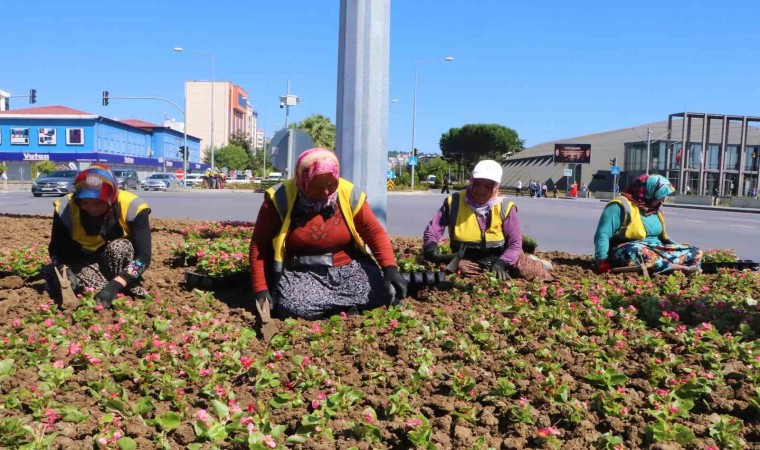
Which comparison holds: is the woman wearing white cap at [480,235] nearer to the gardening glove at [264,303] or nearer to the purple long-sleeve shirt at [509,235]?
the purple long-sleeve shirt at [509,235]

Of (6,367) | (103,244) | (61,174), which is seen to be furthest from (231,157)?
(6,367)

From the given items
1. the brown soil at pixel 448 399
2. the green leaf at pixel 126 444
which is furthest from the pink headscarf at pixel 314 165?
the green leaf at pixel 126 444

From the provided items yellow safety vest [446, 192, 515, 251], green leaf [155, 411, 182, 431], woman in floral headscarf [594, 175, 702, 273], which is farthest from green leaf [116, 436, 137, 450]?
woman in floral headscarf [594, 175, 702, 273]

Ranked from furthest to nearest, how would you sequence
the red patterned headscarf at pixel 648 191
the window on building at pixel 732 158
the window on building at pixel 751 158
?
the window on building at pixel 732 158, the window on building at pixel 751 158, the red patterned headscarf at pixel 648 191

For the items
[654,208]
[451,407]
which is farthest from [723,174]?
[451,407]

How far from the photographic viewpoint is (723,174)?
205 feet

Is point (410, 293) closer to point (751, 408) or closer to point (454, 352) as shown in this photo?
point (454, 352)

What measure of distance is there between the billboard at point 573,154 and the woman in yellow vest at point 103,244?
7644 centimetres

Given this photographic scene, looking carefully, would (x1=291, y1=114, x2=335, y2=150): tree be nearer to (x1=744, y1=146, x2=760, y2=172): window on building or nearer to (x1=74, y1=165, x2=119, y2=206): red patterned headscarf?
(x1=744, y1=146, x2=760, y2=172): window on building

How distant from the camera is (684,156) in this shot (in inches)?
2315

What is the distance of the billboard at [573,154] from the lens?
78062 mm

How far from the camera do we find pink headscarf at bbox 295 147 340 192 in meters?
4.14

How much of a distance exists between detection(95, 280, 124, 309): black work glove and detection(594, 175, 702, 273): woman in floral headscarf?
3.98 metres

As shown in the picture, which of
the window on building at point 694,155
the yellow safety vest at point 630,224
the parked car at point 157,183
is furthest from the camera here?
the window on building at point 694,155
